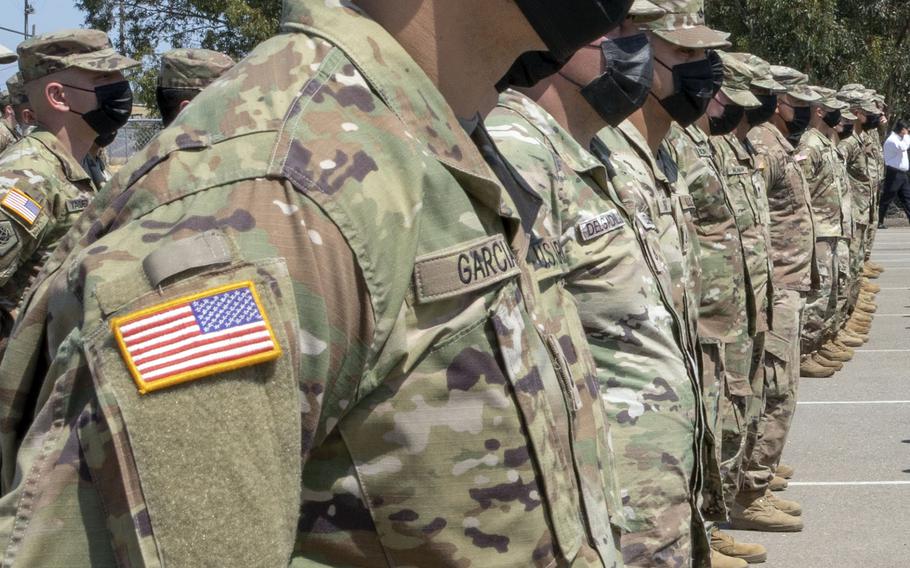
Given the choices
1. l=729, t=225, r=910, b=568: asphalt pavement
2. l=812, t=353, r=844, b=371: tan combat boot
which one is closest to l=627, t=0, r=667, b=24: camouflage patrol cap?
l=729, t=225, r=910, b=568: asphalt pavement

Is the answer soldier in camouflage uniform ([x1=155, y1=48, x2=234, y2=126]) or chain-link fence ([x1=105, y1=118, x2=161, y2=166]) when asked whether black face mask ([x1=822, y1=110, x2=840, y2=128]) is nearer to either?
chain-link fence ([x1=105, y1=118, x2=161, y2=166])

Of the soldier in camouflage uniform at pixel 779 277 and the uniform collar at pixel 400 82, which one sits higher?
the uniform collar at pixel 400 82

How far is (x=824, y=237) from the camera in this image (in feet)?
34.4

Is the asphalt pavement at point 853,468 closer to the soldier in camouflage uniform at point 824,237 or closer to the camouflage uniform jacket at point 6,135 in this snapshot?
the soldier in camouflage uniform at point 824,237

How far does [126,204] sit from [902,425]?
26.7ft

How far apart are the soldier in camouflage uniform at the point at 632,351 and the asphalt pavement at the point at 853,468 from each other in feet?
9.61

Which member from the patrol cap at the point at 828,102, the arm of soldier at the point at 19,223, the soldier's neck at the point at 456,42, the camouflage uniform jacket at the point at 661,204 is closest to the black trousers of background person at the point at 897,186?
the patrol cap at the point at 828,102

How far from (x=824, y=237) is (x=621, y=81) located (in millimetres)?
7325

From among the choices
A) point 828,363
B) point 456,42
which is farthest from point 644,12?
point 828,363

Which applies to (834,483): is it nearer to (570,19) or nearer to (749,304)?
(749,304)

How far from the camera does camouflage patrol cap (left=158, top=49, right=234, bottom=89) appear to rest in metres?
5.51

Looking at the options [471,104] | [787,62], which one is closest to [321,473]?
[471,104]

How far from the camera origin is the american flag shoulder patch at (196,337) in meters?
1.07

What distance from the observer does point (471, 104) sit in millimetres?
1568
